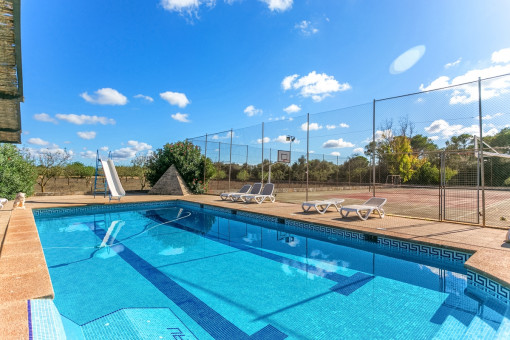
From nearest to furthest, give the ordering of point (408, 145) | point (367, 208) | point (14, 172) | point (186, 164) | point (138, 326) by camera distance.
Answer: point (138, 326), point (367, 208), point (14, 172), point (186, 164), point (408, 145)

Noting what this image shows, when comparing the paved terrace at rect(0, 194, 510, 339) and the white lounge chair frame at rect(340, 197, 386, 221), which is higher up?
the white lounge chair frame at rect(340, 197, 386, 221)

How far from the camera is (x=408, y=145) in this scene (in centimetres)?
1436

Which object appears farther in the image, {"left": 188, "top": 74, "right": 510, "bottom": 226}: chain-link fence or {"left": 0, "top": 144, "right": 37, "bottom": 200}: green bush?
{"left": 0, "top": 144, "right": 37, "bottom": 200}: green bush

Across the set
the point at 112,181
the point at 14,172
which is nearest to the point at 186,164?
the point at 112,181

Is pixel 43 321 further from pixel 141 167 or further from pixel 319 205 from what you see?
pixel 141 167

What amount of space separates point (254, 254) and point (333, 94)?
7.61 metres

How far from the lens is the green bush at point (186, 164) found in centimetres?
1317

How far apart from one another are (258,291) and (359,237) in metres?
2.88

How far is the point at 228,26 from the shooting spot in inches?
412

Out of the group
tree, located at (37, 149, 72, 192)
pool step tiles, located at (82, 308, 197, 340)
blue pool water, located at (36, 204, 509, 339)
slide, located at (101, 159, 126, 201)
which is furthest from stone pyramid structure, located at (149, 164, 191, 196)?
pool step tiles, located at (82, 308, 197, 340)

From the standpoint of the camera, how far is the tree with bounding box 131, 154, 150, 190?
15023mm

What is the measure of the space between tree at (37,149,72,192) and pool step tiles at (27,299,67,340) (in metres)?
13.7

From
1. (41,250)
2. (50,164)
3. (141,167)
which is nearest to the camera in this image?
(41,250)

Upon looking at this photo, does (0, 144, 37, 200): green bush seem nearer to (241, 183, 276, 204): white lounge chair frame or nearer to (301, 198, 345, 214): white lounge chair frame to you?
(241, 183, 276, 204): white lounge chair frame
